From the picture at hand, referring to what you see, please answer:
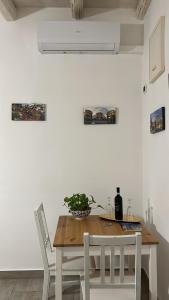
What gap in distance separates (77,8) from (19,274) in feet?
8.97

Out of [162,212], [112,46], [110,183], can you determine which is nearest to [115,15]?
[112,46]

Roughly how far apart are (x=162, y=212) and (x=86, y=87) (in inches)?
59.7

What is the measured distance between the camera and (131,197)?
3461 mm

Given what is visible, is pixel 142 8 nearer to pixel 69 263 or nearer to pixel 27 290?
pixel 69 263

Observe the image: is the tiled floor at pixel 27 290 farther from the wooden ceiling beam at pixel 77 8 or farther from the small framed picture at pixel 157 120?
the wooden ceiling beam at pixel 77 8

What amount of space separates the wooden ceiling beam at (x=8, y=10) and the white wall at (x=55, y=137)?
85 mm

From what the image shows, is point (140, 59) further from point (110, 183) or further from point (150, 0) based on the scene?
point (110, 183)

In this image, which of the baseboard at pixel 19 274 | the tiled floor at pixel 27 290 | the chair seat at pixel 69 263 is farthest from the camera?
the baseboard at pixel 19 274

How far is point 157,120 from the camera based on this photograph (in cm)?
276

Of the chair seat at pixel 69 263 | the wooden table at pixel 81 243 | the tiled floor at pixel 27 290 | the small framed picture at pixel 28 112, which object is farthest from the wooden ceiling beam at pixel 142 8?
the tiled floor at pixel 27 290

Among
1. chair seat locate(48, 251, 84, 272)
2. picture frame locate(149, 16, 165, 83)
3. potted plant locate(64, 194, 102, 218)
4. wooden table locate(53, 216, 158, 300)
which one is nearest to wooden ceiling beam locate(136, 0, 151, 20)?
picture frame locate(149, 16, 165, 83)

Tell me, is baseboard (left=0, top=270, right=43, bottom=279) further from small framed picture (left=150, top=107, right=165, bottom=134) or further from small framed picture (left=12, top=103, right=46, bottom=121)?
small framed picture (left=150, top=107, right=165, bottom=134)

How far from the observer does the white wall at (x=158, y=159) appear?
259 cm

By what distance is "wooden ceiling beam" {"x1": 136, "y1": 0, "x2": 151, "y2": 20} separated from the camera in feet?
10.3
